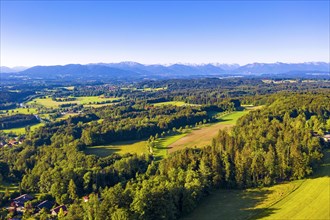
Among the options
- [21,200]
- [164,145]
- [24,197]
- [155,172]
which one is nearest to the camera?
[21,200]

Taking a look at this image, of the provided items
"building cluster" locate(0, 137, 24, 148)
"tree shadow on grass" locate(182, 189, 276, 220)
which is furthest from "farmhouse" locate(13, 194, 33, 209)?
"building cluster" locate(0, 137, 24, 148)

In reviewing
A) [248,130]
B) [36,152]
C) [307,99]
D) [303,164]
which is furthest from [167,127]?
[303,164]

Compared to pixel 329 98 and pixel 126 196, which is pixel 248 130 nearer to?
pixel 126 196

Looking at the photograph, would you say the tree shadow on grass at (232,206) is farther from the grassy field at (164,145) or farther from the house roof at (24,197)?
the house roof at (24,197)

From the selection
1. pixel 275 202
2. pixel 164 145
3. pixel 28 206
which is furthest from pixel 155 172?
pixel 164 145

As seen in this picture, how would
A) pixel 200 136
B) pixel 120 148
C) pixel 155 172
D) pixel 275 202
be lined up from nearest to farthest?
pixel 275 202 < pixel 155 172 < pixel 120 148 < pixel 200 136

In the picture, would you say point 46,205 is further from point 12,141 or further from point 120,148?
point 12,141

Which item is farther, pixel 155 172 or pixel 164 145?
pixel 164 145
